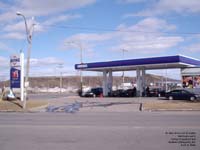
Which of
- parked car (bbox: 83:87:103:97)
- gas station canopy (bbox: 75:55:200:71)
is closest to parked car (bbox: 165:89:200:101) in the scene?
gas station canopy (bbox: 75:55:200:71)

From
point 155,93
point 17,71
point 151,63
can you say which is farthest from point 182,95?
point 17,71

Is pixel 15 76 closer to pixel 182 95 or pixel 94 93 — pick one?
pixel 94 93

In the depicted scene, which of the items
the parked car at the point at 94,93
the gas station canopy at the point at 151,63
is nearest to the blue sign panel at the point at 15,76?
the gas station canopy at the point at 151,63

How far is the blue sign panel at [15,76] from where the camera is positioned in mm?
44584

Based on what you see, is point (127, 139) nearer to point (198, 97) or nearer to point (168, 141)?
point (168, 141)

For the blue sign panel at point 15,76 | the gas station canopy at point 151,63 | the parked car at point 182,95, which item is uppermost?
the gas station canopy at point 151,63

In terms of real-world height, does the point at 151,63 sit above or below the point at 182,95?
above

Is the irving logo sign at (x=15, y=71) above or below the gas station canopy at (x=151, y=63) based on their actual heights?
below

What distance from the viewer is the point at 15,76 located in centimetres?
4472

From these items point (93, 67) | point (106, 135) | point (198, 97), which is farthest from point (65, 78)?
point (106, 135)

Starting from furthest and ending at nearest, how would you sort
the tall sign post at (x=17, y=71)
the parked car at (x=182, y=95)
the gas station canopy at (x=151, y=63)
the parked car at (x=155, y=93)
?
the parked car at (x=155, y=93) → the gas station canopy at (x=151, y=63) → the tall sign post at (x=17, y=71) → the parked car at (x=182, y=95)

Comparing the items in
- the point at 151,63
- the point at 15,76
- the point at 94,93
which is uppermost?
the point at 151,63

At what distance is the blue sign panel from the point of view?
44584 millimetres

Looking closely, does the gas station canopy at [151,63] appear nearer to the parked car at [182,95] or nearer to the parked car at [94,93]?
the parked car at [94,93]
